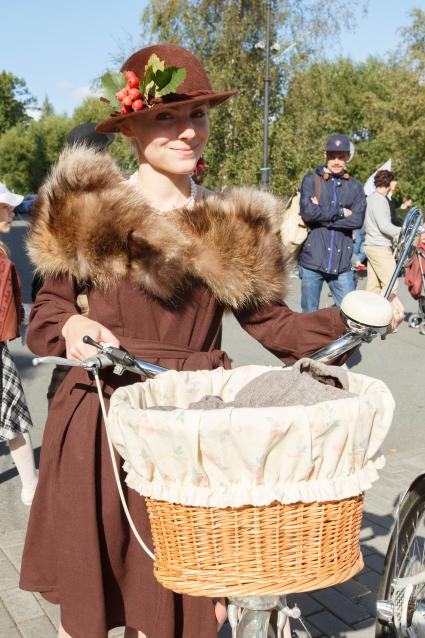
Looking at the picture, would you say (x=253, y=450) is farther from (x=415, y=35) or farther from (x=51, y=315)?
(x=415, y=35)

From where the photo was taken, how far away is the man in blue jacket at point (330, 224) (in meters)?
7.52

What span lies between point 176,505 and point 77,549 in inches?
31.0

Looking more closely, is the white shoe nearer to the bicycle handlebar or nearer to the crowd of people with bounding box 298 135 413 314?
the bicycle handlebar

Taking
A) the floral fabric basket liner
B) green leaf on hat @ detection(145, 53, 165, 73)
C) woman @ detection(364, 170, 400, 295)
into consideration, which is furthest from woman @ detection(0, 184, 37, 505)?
woman @ detection(364, 170, 400, 295)

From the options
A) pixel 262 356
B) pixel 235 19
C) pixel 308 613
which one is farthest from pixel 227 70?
pixel 308 613

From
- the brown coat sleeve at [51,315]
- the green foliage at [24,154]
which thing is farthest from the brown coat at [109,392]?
Result: the green foliage at [24,154]

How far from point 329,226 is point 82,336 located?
5.74m

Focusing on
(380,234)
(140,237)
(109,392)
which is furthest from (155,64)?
(380,234)

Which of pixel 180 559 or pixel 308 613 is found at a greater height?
pixel 180 559

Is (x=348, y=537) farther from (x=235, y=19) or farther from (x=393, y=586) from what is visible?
(x=235, y=19)

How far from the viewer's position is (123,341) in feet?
7.68

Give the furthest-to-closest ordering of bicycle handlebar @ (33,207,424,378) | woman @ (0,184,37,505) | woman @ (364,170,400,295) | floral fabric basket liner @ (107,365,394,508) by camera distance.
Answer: woman @ (364,170,400,295) < woman @ (0,184,37,505) < bicycle handlebar @ (33,207,424,378) < floral fabric basket liner @ (107,365,394,508)

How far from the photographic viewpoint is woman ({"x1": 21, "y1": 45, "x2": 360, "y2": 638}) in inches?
89.2

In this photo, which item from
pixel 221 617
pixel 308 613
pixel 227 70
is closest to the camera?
pixel 221 617
